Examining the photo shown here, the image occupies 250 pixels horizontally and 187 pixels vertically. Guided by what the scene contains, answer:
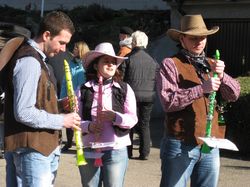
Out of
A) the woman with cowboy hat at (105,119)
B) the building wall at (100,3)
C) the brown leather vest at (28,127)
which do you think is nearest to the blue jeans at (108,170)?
the woman with cowboy hat at (105,119)

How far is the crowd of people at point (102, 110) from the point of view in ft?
13.0

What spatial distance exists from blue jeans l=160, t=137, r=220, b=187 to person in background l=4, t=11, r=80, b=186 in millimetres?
806

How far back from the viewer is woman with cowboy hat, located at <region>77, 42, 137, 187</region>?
4.83 m

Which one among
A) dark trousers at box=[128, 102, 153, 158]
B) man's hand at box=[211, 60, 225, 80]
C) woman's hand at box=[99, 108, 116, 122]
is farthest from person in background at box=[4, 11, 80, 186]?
dark trousers at box=[128, 102, 153, 158]

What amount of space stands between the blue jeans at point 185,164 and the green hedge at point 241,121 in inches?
177

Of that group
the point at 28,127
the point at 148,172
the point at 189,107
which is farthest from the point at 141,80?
the point at 28,127

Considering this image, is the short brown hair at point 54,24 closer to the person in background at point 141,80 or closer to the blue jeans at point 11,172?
the blue jeans at point 11,172

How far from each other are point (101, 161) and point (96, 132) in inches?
9.2

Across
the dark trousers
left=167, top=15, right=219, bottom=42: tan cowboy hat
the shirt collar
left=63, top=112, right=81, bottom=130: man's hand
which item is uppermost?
left=167, top=15, right=219, bottom=42: tan cowboy hat

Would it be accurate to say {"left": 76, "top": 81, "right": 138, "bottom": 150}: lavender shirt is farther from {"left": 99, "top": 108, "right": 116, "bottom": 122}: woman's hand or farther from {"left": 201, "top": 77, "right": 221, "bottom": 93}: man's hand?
{"left": 201, "top": 77, "right": 221, "bottom": 93}: man's hand

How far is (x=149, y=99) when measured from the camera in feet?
29.5

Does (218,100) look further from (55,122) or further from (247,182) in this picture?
(247,182)

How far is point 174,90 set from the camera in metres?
4.45

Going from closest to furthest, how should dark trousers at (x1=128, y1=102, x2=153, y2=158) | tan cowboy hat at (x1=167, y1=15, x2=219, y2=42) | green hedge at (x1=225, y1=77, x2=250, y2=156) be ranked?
tan cowboy hat at (x1=167, y1=15, x2=219, y2=42), dark trousers at (x1=128, y1=102, x2=153, y2=158), green hedge at (x1=225, y1=77, x2=250, y2=156)
